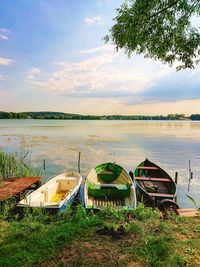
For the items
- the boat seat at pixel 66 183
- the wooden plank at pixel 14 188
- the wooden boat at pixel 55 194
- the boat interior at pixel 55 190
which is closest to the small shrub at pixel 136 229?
the wooden boat at pixel 55 194

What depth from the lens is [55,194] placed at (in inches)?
388

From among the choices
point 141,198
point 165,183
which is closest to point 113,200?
point 141,198

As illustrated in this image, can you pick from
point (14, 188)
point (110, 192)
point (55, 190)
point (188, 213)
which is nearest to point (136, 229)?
point (188, 213)

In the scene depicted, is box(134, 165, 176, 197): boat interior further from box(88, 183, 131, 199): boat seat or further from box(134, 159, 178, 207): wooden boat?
box(88, 183, 131, 199): boat seat

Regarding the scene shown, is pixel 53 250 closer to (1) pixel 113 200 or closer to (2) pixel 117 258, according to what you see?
(2) pixel 117 258

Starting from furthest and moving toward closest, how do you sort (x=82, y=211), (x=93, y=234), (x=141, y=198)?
(x=141, y=198)
(x=82, y=211)
(x=93, y=234)

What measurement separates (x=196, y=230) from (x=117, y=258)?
2.30 meters

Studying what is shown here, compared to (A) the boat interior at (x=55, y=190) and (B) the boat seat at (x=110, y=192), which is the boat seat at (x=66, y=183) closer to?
(A) the boat interior at (x=55, y=190)

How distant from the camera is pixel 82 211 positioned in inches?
251

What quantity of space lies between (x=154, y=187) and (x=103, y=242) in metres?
6.30

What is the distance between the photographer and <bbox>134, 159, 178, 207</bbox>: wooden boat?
8.95 m

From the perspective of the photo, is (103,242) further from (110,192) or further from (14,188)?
(14,188)

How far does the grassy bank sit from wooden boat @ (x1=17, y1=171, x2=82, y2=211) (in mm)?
972

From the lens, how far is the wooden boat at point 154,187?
895cm
